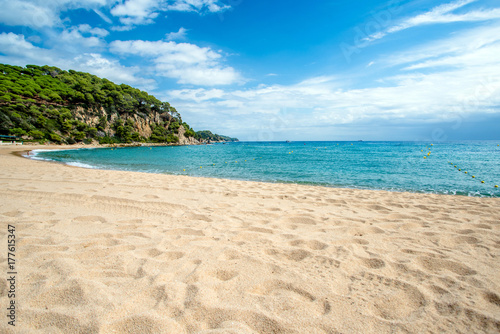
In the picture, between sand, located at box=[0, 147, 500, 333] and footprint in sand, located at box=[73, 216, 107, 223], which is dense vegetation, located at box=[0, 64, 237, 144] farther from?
sand, located at box=[0, 147, 500, 333]

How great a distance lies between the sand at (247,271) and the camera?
179 cm

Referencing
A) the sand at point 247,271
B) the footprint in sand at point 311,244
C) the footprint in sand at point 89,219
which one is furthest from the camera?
the footprint in sand at point 89,219

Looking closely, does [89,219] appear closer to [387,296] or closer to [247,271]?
[247,271]

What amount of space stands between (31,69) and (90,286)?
328 feet

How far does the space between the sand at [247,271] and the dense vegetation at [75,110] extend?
200 ft

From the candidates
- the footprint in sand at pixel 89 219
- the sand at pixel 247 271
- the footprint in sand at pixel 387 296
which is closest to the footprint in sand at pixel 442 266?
the sand at pixel 247 271

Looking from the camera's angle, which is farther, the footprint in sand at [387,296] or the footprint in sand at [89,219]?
the footprint in sand at [89,219]

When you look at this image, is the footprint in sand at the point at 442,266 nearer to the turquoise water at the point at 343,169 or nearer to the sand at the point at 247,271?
the sand at the point at 247,271

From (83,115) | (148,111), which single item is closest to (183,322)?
(83,115)

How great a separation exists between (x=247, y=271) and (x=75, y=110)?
254 feet

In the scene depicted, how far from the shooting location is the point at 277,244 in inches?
127

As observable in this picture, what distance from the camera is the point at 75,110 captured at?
60.5 meters

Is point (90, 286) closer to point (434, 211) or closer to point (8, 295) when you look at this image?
point (8, 295)

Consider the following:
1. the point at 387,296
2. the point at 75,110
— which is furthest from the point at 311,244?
the point at 75,110
